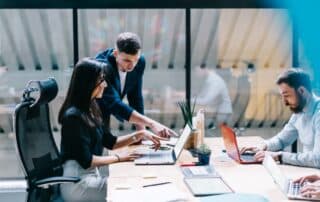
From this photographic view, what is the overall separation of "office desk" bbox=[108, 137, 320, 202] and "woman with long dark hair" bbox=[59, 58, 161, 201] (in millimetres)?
116

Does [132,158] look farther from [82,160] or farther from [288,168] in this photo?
[288,168]

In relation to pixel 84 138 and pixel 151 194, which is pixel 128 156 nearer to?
pixel 84 138

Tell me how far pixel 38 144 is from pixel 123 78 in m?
0.90

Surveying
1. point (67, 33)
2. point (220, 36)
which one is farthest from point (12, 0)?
point (220, 36)

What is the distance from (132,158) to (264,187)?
0.85 meters

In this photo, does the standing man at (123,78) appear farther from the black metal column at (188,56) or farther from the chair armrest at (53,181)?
the black metal column at (188,56)

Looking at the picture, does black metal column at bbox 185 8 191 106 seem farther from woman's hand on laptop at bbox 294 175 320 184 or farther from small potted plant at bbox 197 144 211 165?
woman's hand on laptop at bbox 294 175 320 184

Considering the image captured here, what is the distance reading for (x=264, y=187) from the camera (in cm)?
243

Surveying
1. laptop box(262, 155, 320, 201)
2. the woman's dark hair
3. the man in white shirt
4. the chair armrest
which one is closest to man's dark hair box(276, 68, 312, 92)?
laptop box(262, 155, 320, 201)

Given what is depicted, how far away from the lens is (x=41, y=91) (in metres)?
2.91

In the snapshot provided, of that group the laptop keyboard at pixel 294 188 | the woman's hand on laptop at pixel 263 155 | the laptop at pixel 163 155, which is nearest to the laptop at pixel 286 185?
the laptop keyboard at pixel 294 188

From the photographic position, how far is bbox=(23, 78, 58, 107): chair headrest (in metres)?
2.93

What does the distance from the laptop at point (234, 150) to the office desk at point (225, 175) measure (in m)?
0.04

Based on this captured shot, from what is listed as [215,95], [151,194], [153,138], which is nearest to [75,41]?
[215,95]
